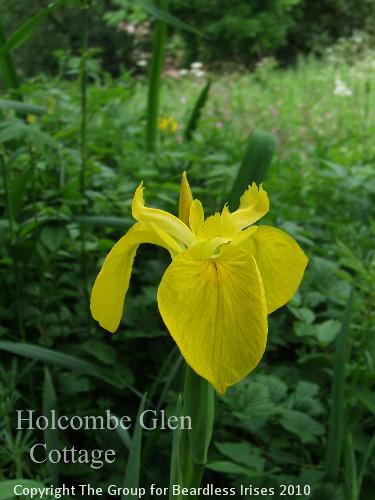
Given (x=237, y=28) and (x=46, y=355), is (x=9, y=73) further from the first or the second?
(x=237, y=28)

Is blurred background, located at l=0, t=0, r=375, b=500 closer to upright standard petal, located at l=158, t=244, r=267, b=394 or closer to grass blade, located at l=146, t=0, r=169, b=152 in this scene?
grass blade, located at l=146, t=0, r=169, b=152

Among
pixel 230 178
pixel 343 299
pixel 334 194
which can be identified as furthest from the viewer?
pixel 334 194

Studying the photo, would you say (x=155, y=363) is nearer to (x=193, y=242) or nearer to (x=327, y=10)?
(x=193, y=242)

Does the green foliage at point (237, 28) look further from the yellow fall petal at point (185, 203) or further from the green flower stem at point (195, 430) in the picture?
the green flower stem at point (195, 430)

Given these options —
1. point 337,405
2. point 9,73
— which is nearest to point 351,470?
point 337,405

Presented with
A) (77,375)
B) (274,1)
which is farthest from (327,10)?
(77,375)

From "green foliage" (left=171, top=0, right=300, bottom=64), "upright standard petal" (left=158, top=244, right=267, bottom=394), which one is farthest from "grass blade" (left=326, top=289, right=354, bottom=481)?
"green foliage" (left=171, top=0, right=300, bottom=64)
